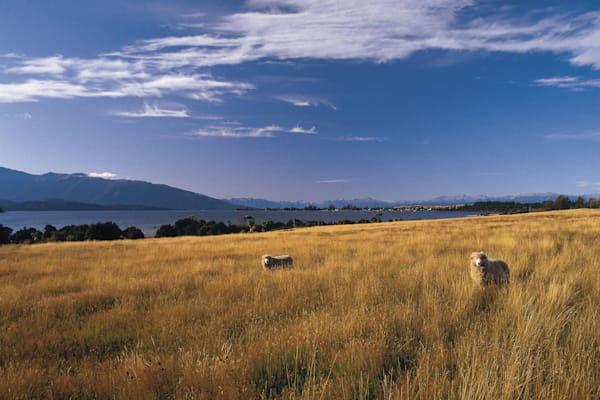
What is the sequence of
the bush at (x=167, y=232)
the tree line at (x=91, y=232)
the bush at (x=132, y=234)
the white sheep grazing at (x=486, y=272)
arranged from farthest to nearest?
the bush at (x=167, y=232) < the bush at (x=132, y=234) < the tree line at (x=91, y=232) < the white sheep grazing at (x=486, y=272)

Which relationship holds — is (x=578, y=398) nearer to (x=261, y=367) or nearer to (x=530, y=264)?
(x=261, y=367)

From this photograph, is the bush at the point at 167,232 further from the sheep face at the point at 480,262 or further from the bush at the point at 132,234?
the sheep face at the point at 480,262

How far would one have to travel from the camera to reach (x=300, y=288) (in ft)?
22.2

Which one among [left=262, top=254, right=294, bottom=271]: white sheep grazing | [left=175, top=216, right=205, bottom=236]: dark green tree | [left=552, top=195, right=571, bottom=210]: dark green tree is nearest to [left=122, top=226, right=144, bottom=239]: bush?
[left=175, top=216, right=205, bottom=236]: dark green tree

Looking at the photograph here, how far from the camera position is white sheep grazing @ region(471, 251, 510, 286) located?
20.6 feet

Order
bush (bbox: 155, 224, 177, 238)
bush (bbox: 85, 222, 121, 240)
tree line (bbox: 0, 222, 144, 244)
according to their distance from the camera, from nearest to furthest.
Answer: tree line (bbox: 0, 222, 144, 244) < bush (bbox: 85, 222, 121, 240) < bush (bbox: 155, 224, 177, 238)

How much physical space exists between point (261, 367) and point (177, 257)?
38.9 ft

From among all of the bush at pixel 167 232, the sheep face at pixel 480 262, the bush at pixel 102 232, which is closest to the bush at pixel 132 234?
the bush at pixel 102 232

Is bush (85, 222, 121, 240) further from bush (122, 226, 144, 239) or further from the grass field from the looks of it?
the grass field

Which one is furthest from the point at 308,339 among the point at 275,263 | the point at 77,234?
the point at 77,234

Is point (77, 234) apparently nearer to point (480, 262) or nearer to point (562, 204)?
point (480, 262)

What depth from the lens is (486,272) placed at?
6.38 metres

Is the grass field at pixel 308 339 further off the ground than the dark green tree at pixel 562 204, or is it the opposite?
the dark green tree at pixel 562 204

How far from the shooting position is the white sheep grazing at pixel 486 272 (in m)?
6.29
